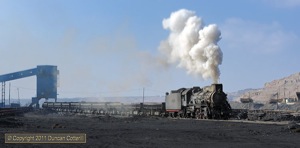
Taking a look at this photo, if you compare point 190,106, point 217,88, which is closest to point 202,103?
point 217,88

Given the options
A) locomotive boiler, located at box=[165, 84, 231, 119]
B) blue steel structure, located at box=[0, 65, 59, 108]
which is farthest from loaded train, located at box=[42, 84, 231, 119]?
blue steel structure, located at box=[0, 65, 59, 108]

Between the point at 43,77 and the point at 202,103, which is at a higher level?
the point at 43,77

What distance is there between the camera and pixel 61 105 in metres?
89.8

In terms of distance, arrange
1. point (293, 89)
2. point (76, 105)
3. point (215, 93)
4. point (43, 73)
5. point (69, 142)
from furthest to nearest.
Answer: point (293, 89) < point (43, 73) < point (76, 105) < point (215, 93) < point (69, 142)

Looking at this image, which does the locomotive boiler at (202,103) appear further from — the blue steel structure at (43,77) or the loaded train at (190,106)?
the blue steel structure at (43,77)

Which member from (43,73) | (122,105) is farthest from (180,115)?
(43,73)

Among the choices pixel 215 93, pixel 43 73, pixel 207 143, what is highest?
pixel 43 73

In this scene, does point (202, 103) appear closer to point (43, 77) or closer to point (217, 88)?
point (217, 88)

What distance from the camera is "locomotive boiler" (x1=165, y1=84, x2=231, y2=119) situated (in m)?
40.8

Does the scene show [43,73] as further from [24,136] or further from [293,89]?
[293,89]

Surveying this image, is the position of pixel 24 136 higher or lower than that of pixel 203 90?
lower

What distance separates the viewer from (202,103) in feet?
139

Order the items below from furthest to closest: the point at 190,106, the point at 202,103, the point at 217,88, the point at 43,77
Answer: the point at 43,77 < the point at 190,106 < the point at 202,103 < the point at 217,88

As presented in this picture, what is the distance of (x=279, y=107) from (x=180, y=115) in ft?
154
